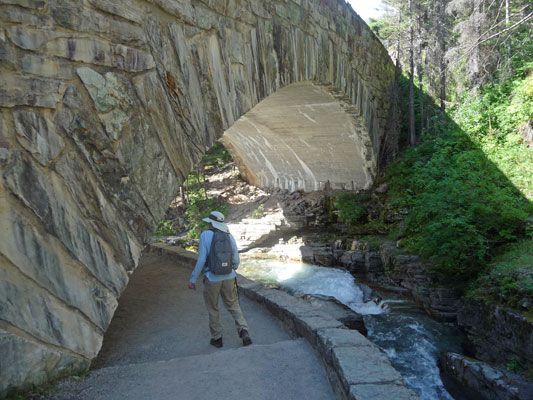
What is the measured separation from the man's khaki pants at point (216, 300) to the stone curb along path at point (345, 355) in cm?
58

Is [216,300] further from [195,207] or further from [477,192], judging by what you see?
[195,207]

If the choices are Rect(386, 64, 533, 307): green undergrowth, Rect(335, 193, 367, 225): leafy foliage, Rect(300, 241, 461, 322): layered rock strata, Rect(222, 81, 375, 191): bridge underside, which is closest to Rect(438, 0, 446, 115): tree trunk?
Rect(386, 64, 533, 307): green undergrowth

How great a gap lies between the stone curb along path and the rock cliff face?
1.60m

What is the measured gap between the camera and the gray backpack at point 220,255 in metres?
3.51

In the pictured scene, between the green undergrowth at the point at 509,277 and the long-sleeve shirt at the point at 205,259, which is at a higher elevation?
the long-sleeve shirt at the point at 205,259

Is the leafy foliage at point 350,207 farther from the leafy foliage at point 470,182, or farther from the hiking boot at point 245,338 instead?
the hiking boot at point 245,338

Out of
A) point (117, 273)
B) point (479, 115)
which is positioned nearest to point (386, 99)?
point (479, 115)

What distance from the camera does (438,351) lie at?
18.9 ft

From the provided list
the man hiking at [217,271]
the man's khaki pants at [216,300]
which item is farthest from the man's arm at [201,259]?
the man's khaki pants at [216,300]

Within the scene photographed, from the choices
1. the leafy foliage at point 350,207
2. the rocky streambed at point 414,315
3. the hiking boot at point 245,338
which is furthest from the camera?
the leafy foliage at point 350,207

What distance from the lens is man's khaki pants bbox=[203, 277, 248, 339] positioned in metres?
3.58

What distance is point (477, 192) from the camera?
7.58 m

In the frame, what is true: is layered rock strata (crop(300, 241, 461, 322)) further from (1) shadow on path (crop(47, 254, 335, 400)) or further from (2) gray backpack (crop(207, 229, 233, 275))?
(2) gray backpack (crop(207, 229, 233, 275))

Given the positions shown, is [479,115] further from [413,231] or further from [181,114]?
[181,114]
